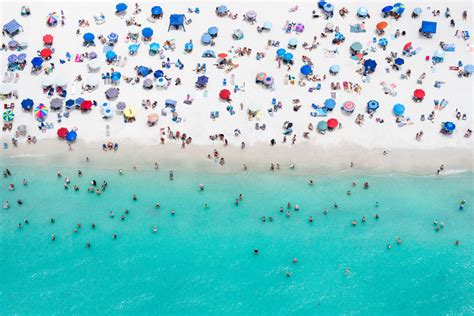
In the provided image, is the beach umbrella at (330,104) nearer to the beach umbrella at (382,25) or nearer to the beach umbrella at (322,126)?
the beach umbrella at (322,126)

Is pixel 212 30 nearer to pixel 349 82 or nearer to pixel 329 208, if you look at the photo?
pixel 349 82

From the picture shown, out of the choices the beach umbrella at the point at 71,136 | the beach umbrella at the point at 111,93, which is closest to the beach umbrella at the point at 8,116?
the beach umbrella at the point at 71,136

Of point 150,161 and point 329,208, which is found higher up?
point 150,161

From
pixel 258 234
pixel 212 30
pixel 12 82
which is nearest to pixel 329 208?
pixel 258 234

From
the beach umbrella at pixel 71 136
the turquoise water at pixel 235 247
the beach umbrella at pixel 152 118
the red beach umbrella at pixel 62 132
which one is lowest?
the turquoise water at pixel 235 247

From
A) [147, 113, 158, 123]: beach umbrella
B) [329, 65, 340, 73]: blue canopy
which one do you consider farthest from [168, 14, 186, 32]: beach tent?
[329, 65, 340, 73]: blue canopy
